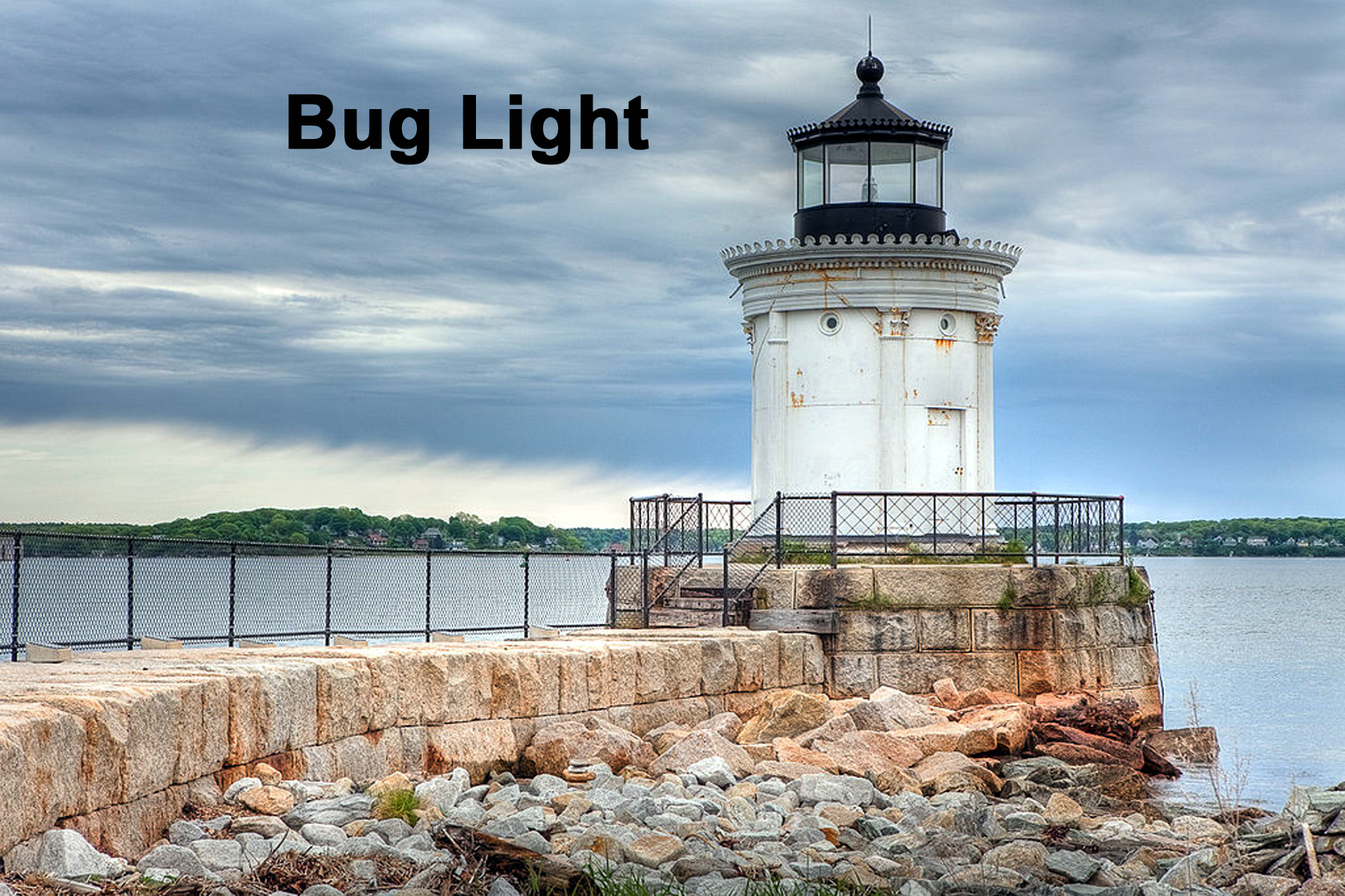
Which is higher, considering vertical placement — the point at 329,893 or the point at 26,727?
the point at 26,727

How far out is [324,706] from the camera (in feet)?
36.9

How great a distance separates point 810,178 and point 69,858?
1470 cm

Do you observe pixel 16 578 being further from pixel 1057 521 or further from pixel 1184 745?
pixel 1184 745

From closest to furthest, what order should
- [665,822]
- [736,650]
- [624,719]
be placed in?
[665,822] → [624,719] → [736,650]

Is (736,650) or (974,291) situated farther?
(974,291)

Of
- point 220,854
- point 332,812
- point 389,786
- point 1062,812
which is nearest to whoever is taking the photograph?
point 220,854

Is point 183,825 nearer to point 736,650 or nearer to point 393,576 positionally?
point 736,650

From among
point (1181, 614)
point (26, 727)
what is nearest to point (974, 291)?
point (26, 727)

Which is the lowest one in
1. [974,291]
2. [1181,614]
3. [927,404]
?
[1181,614]

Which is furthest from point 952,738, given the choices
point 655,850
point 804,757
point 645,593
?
point 655,850

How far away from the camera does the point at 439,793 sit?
1120cm

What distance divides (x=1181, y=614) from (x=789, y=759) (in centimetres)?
6439

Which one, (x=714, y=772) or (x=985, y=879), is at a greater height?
(x=714, y=772)

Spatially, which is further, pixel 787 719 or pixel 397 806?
pixel 787 719
